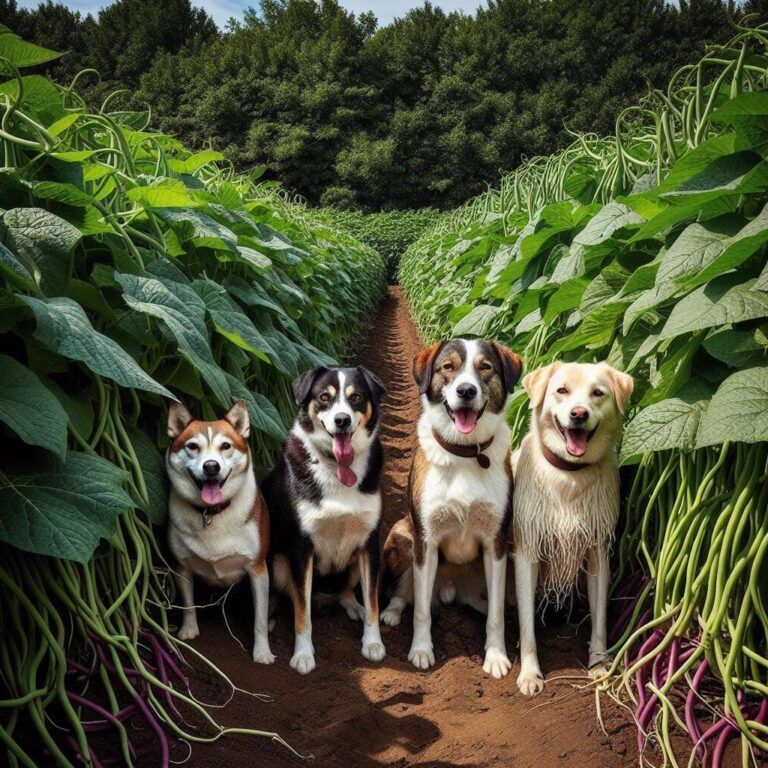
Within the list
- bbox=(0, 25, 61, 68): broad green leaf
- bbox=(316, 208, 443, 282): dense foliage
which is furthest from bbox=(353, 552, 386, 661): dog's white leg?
bbox=(316, 208, 443, 282): dense foliage

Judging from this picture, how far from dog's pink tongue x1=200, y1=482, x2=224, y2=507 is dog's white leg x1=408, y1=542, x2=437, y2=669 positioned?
0.91m

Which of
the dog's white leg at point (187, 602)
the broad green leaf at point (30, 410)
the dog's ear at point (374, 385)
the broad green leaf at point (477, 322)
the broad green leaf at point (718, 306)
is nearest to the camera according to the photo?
the broad green leaf at point (30, 410)

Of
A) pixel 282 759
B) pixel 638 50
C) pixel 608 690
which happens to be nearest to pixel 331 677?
pixel 282 759

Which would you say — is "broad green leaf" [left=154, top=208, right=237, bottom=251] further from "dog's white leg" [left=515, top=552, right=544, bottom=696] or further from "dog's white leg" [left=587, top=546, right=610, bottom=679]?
"dog's white leg" [left=587, top=546, right=610, bottom=679]

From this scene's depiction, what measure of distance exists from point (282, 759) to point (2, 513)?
1.13m

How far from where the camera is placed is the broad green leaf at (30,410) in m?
1.44

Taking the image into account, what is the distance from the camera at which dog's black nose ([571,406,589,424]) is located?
2266 mm

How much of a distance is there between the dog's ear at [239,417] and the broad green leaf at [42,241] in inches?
36.3

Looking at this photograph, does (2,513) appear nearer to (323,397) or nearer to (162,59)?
(323,397)

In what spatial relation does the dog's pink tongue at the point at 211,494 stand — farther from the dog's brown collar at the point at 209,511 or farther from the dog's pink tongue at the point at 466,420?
the dog's pink tongue at the point at 466,420

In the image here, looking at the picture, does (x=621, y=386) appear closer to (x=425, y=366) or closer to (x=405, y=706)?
(x=425, y=366)

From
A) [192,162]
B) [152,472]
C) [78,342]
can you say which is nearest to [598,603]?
[152,472]

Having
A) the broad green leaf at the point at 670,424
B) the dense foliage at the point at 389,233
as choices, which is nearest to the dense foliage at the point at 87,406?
the broad green leaf at the point at 670,424

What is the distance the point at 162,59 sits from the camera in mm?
49188
